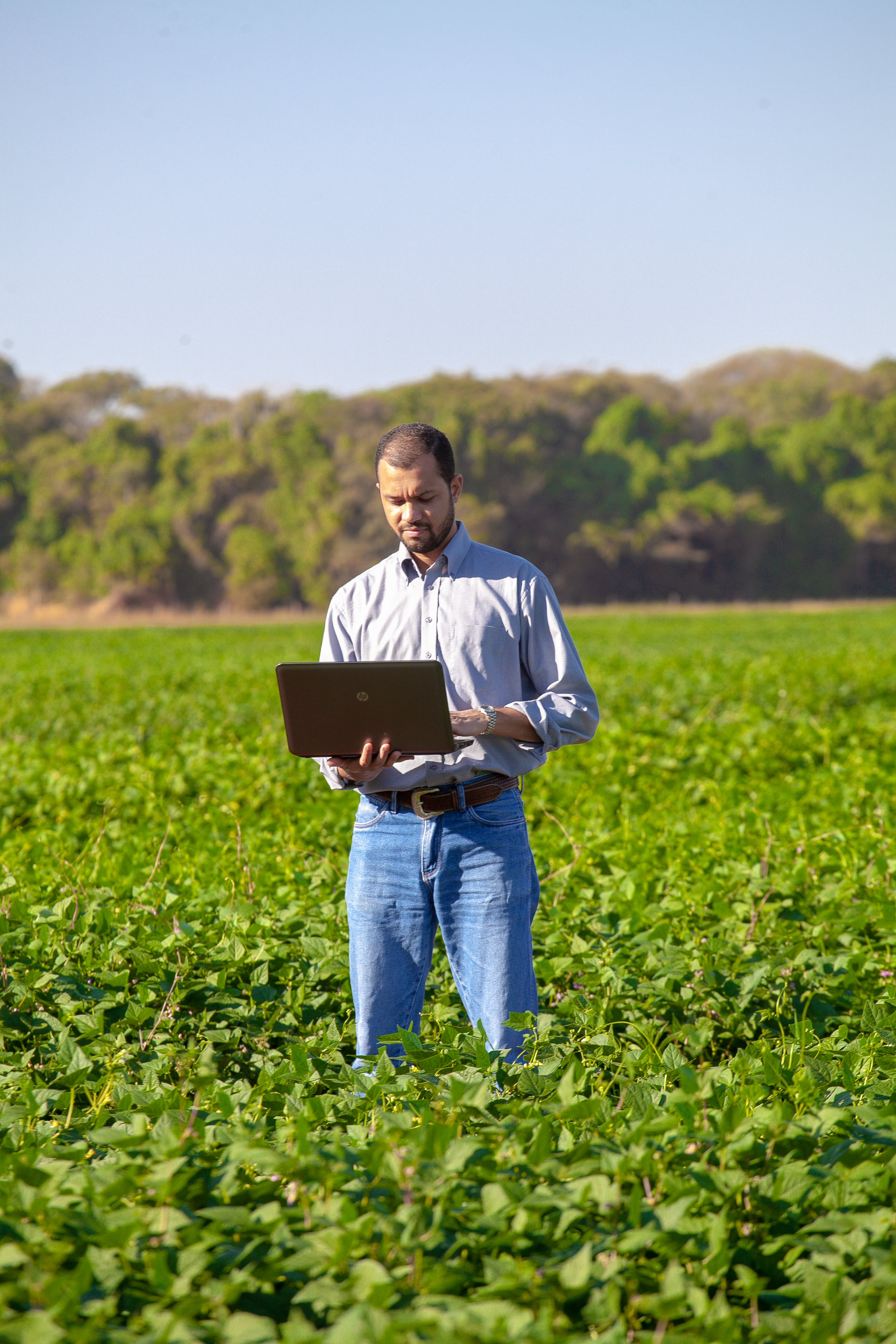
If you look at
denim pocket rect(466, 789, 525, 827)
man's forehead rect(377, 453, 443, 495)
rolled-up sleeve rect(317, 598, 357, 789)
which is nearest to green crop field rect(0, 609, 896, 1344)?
denim pocket rect(466, 789, 525, 827)

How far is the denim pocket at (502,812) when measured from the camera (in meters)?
2.95

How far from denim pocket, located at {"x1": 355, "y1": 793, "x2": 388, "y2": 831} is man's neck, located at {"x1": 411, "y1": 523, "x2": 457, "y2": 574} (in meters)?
0.64

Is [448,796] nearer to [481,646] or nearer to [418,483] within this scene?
[481,646]

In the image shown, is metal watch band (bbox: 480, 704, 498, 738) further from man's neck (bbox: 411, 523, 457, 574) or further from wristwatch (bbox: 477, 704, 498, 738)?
man's neck (bbox: 411, 523, 457, 574)

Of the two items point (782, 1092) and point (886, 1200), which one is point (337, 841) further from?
point (886, 1200)

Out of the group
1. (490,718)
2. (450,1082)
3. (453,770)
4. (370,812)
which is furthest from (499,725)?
(450,1082)

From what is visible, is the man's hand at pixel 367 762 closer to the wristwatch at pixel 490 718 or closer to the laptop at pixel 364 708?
the laptop at pixel 364 708

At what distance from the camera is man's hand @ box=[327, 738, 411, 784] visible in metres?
2.81

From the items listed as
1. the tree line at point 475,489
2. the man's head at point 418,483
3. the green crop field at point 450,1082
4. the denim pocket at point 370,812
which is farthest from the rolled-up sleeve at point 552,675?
the tree line at point 475,489

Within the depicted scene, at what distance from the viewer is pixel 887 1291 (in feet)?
5.86

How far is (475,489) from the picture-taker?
5972 cm

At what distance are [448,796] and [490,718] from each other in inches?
10.1

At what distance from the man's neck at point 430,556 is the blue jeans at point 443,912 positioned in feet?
2.14

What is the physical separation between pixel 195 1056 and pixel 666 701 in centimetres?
917
